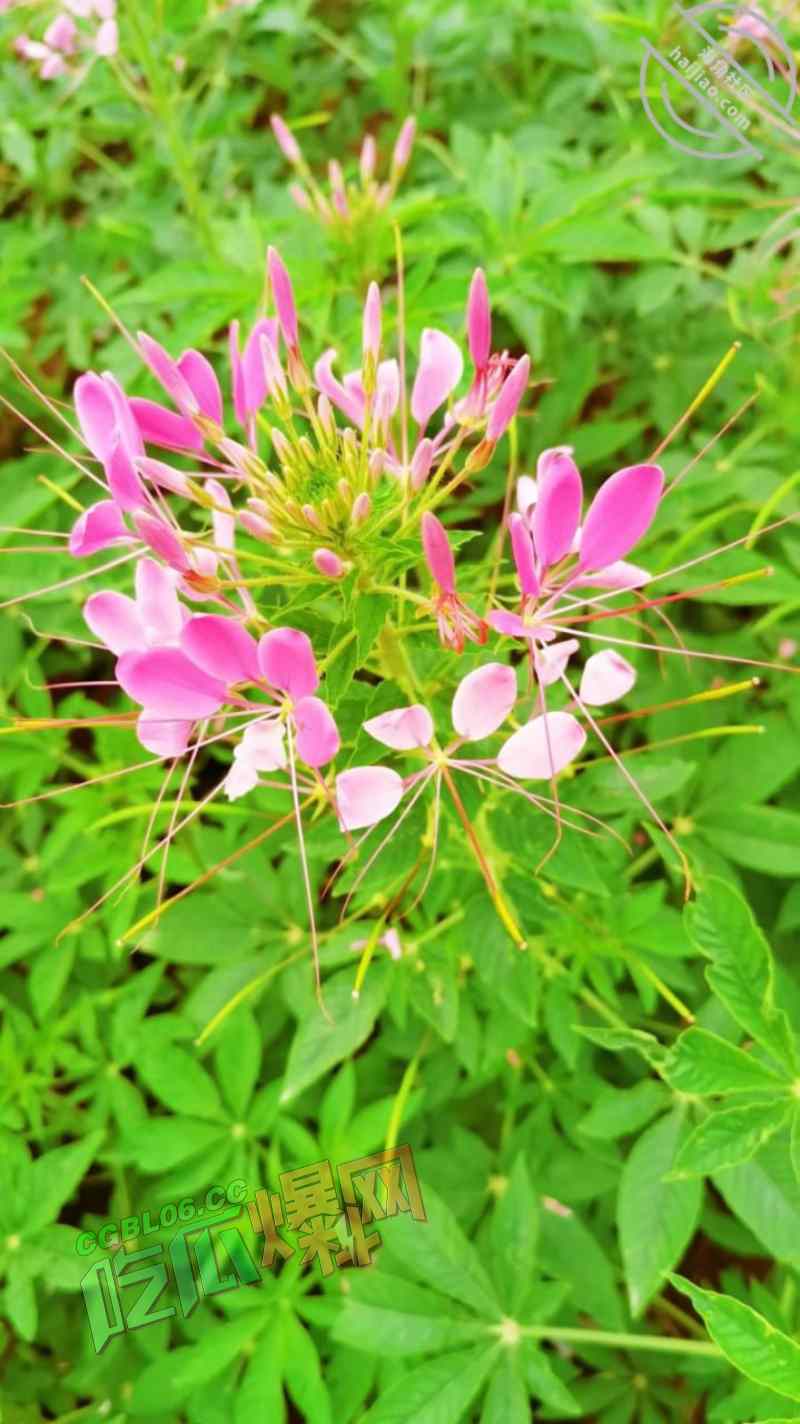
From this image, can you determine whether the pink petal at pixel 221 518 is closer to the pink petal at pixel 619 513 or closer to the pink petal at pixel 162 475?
the pink petal at pixel 162 475

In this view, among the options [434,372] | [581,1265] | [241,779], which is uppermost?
[434,372]

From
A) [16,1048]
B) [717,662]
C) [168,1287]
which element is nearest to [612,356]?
[717,662]

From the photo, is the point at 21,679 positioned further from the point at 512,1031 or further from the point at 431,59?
the point at 431,59

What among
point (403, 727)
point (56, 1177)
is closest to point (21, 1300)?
point (56, 1177)

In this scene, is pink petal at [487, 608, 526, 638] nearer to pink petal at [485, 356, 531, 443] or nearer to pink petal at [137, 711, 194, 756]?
pink petal at [485, 356, 531, 443]

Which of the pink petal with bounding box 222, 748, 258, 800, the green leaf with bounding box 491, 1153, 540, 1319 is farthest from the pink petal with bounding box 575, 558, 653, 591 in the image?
the green leaf with bounding box 491, 1153, 540, 1319

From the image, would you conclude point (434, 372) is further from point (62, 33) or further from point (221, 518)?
point (62, 33)

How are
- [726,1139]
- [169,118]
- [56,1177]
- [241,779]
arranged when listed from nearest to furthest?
[241,779] < [726,1139] < [56,1177] < [169,118]
